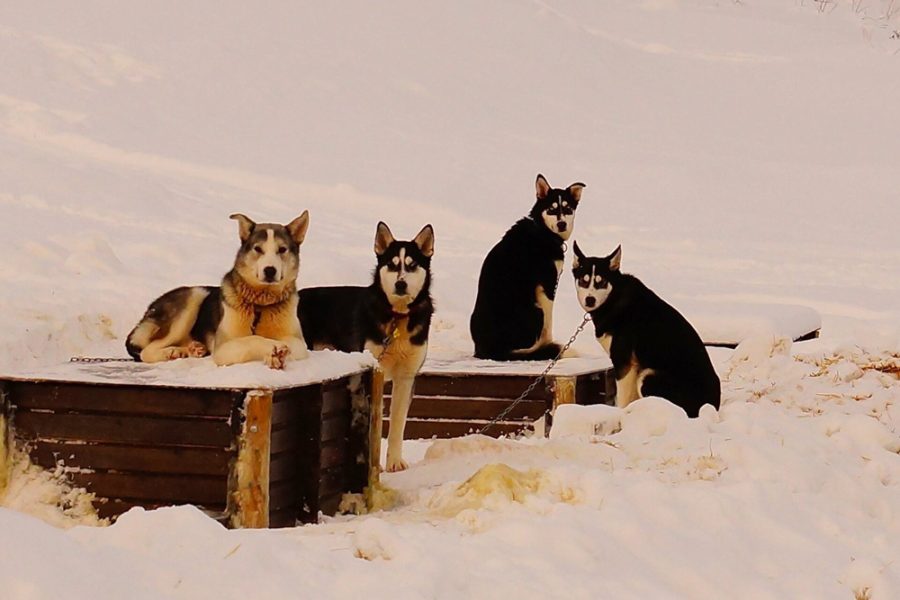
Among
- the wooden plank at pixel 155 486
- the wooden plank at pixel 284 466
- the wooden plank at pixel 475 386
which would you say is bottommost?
the wooden plank at pixel 155 486

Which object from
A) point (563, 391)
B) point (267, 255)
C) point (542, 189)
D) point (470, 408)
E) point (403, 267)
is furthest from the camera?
point (542, 189)

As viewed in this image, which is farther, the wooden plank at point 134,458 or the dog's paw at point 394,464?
the dog's paw at point 394,464

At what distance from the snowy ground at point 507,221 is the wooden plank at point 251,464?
1.68 feet

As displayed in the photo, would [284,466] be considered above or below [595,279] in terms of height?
below

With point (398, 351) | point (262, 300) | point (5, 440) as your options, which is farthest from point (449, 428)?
point (5, 440)

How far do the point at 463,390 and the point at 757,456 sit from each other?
2.75 m

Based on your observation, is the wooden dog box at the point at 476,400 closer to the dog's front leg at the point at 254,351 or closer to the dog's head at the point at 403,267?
the dog's head at the point at 403,267

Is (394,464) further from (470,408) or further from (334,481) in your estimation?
(470,408)

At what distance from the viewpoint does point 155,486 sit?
6.46 m

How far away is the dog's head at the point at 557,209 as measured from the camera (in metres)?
10.7

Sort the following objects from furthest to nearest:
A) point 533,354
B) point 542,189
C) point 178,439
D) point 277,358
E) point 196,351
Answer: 1. point 542,189
2. point 533,354
3. point 196,351
4. point 277,358
5. point 178,439

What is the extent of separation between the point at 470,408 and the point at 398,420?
1.35 meters

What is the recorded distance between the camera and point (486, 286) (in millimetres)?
10703

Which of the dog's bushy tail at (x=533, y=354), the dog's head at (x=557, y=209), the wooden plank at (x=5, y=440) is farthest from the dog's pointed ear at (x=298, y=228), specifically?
the dog's head at (x=557, y=209)
